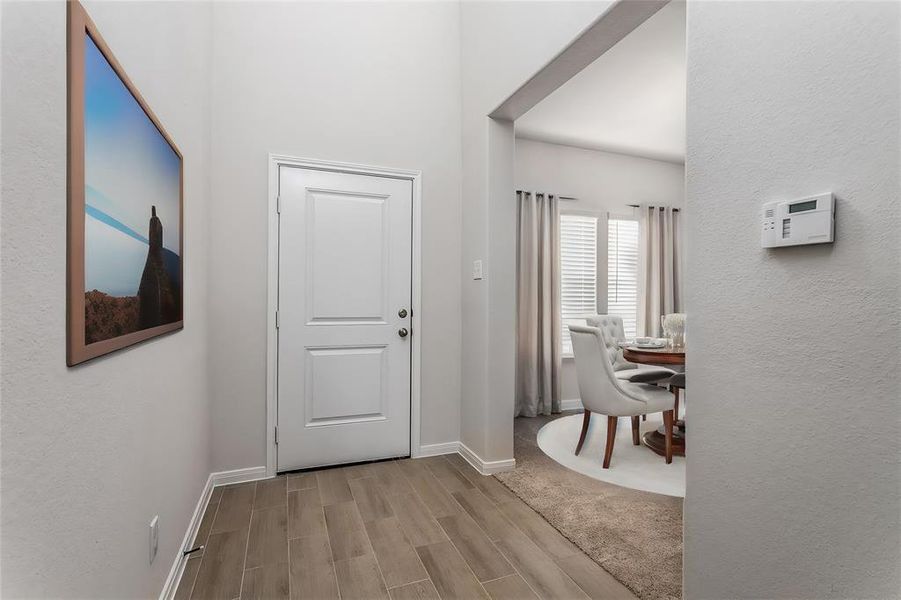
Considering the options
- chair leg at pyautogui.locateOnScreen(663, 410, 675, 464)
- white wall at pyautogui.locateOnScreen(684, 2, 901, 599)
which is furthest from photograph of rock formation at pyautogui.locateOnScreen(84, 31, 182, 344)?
chair leg at pyautogui.locateOnScreen(663, 410, 675, 464)

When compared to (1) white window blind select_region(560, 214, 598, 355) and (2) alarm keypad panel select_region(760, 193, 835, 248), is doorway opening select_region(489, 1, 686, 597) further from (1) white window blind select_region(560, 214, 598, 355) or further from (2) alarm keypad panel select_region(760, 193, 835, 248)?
(2) alarm keypad panel select_region(760, 193, 835, 248)

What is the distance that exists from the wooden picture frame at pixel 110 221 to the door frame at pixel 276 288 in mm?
1000

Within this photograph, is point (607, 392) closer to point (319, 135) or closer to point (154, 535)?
point (154, 535)

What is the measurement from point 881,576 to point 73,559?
1.74 meters

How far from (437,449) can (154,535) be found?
190cm

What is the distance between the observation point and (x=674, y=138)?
431 cm

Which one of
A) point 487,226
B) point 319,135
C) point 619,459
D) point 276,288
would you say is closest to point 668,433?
point 619,459

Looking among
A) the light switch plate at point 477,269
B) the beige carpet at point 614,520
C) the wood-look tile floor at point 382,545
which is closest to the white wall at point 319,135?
the light switch plate at point 477,269

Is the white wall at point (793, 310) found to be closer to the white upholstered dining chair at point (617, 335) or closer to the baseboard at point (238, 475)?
the baseboard at point (238, 475)

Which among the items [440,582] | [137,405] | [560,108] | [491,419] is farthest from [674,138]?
[137,405]

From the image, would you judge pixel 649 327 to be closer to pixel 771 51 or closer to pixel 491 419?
pixel 491 419

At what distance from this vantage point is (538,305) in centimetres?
428

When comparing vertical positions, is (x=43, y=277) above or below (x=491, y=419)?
above

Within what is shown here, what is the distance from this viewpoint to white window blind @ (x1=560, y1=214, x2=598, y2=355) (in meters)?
4.53
